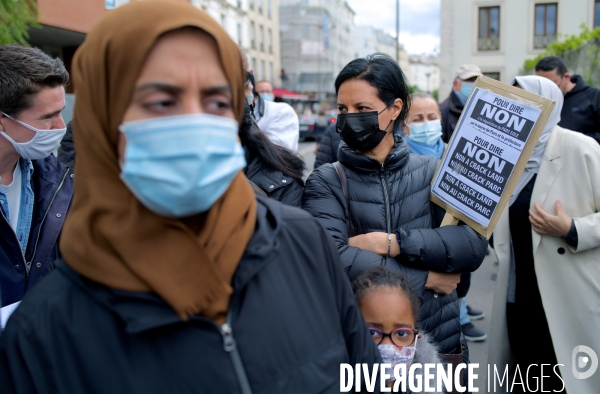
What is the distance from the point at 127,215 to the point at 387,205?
1.47m

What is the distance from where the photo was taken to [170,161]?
3.76 feet

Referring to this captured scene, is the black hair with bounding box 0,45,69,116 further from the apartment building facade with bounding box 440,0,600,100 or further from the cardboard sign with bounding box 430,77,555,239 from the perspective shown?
the apartment building facade with bounding box 440,0,600,100

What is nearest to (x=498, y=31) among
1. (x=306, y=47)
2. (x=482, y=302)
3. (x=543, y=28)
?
(x=543, y=28)

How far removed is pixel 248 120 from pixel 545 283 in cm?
205

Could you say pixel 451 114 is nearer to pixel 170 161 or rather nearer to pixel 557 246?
pixel 557 246

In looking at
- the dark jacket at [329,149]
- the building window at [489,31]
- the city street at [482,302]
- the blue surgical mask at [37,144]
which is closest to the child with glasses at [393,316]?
the blue surgical mask at [37,144]

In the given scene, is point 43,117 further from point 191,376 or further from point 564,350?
point 564,350

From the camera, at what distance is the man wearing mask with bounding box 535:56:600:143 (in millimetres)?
5508

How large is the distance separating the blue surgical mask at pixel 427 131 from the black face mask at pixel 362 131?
2173 mm

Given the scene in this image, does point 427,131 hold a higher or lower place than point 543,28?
lower

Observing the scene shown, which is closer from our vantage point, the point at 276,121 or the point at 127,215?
the point at 127,215

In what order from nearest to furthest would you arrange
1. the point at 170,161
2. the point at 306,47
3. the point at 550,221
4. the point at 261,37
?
the point at 170,161
the point at 550,221
the point at 261,37
the point at 306,47

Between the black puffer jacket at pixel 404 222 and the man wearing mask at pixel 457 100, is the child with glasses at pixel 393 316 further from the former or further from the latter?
the man wearing mask at pixel 457 100

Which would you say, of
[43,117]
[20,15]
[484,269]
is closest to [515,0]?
[484,269]
